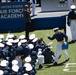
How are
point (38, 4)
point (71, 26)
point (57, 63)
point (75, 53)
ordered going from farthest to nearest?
1. point (38, 4)
2. point (71, 26)
3. point (75, 53)
4. point (57, 63)

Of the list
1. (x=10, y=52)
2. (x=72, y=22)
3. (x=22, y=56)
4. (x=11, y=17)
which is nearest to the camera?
(x=22, y=56)

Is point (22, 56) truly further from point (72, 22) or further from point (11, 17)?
point (11, 17)

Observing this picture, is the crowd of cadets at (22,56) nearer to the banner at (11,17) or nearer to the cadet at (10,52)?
the cadet at (10,52)

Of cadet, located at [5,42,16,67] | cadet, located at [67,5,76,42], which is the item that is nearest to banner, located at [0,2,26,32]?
cadet, located at [67,5,76,42]

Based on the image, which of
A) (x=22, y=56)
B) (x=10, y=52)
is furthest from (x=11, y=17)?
(x=22, y=56)

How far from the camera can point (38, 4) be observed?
144 feet

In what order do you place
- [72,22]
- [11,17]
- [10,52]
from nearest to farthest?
1. [10,52]
2. [72,22]
3. [11,17]

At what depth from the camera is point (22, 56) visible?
1669cm

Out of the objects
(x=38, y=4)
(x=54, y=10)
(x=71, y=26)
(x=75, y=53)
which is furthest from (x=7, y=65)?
(x=38, y=4)

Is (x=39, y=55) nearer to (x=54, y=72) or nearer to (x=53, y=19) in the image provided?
(x=54, y=72)

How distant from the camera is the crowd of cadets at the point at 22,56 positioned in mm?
14438

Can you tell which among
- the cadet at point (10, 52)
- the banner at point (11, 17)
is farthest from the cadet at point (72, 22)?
the cadet at point (10, 52)

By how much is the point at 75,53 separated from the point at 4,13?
986 centimetres

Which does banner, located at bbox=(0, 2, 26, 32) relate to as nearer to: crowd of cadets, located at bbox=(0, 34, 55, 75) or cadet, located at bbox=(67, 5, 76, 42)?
cadet, located at bbox=(67, 5, 76, 42)
